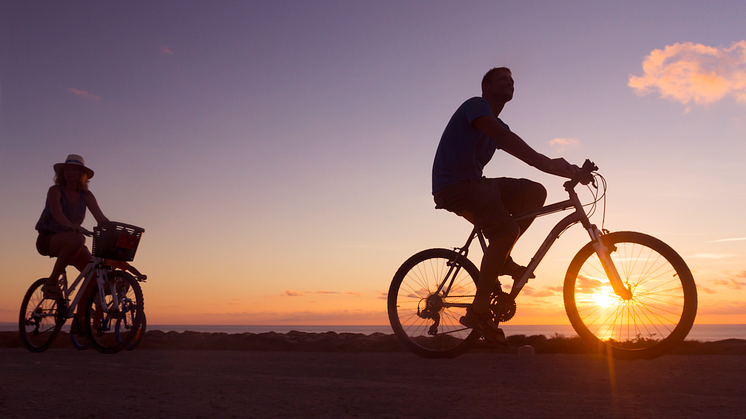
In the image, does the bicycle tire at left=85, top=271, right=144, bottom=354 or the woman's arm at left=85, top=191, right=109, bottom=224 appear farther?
the woman's arm at left=85, top=191, right=109, bottom=224

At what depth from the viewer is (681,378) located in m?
3.38

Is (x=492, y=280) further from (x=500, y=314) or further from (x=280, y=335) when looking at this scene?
(x=280, y=335)

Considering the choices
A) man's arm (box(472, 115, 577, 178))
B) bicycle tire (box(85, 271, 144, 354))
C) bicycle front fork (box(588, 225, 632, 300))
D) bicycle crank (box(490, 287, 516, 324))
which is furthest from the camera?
bicycle tire (box(85, 271, 144, 354))

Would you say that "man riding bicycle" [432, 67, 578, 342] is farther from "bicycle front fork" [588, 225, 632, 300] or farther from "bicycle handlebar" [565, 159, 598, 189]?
"bicycle front fork" [588, 225, 632, 300]

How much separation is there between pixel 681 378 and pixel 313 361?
2.65 metres

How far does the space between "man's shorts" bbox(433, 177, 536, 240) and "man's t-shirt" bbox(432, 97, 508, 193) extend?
0.07 meters

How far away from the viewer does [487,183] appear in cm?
430

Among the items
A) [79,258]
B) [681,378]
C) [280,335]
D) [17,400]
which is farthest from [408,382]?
[79,258]

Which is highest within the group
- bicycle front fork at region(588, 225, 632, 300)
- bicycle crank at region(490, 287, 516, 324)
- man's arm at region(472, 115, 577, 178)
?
man's arm at region(472, 115, 577, 178)

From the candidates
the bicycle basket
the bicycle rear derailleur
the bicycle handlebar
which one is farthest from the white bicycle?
the bicycle handlebar

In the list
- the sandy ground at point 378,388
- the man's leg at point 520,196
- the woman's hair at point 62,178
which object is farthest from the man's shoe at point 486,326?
the woman's hair at point 62,178

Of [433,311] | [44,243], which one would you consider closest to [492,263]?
[433,311]

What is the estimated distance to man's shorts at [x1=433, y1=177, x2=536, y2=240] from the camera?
4.15 meters

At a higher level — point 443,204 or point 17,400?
point 443,204
